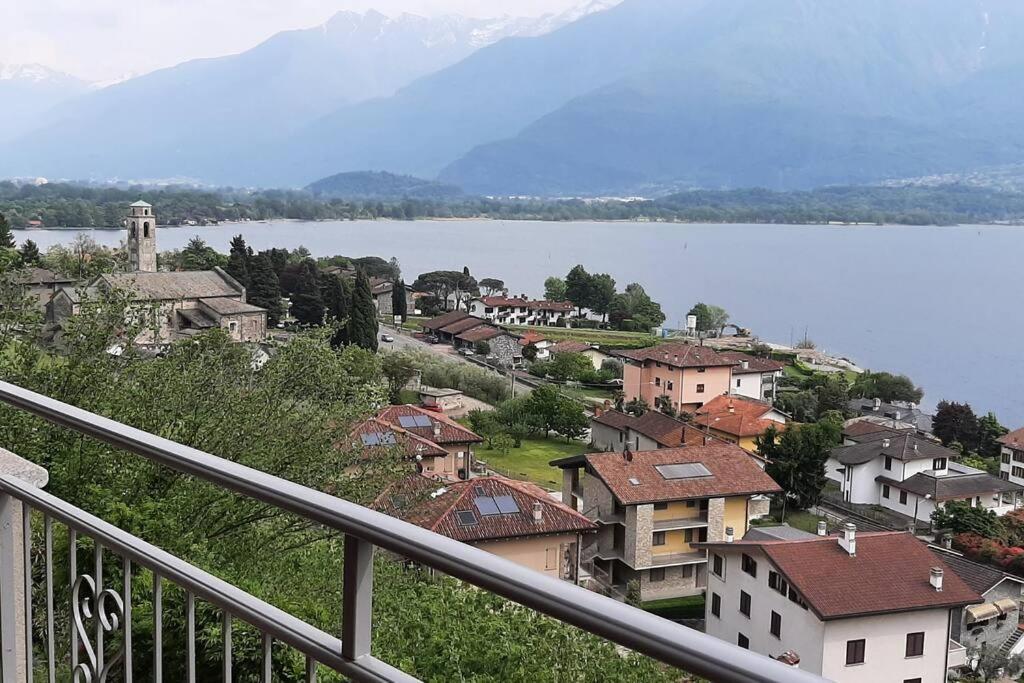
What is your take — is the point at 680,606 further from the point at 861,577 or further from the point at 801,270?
the point at 801,270

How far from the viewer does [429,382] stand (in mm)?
34500

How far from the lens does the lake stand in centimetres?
5816

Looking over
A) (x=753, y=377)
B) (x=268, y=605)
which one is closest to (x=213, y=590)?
(x=268, y=605)

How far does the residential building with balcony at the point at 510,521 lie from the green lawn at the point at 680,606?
2.65 metres

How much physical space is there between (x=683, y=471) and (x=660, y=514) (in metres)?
1.24

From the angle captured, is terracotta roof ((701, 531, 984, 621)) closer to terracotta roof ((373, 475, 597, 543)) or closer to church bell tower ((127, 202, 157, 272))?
terracotta roof ((373, 475, 597, 543))

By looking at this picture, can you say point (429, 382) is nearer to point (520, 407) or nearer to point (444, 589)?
point (520, 407)

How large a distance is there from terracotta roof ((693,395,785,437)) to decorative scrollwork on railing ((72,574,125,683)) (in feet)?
97.2

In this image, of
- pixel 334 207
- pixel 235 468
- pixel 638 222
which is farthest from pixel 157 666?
pixel 638 222

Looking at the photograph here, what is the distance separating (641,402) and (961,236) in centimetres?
14493

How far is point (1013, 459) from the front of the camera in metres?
28.1

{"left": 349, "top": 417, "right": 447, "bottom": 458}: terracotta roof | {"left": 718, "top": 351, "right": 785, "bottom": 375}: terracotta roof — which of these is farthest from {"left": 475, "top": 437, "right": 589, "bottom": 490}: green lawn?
{"left": 349, "top": 417, "right": 447, "bottom": 458}: terracotta roof

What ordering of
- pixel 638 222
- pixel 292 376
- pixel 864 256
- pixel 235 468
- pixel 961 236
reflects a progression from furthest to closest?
pixel 638 222 → pixel 961 236 → pixel 864 256 → pixel 292 376 → pixel 235 468

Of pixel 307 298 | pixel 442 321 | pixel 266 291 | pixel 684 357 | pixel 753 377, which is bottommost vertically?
pixel 753 377
